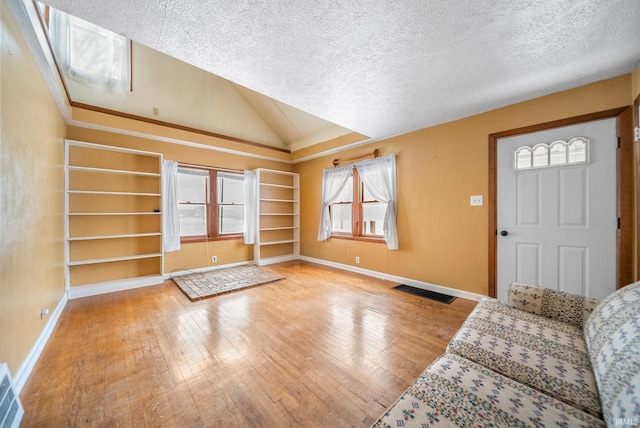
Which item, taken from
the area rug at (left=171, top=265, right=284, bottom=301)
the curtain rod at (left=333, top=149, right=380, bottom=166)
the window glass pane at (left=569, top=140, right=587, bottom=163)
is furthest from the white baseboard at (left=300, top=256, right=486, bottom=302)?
the curtain rod at (left=333, top=149, right=380, bottom=166)

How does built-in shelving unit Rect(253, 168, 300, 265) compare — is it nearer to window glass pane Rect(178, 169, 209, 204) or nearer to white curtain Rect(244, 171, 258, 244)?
white curtain Rect(244, 171, 258, 244)

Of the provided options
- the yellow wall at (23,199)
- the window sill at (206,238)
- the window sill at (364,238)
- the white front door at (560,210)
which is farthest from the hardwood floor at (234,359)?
the window sill at (206,238)

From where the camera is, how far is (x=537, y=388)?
1.04 meters

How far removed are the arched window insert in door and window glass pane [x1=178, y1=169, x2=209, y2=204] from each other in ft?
16.1

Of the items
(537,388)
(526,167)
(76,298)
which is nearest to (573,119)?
(526,167)

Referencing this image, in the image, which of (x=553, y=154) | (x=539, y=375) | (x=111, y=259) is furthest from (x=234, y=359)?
(x=553, y=154)

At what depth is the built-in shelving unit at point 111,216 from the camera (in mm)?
3160

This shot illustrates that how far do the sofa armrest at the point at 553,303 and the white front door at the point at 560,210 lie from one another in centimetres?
112

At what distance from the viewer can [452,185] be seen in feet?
10.4

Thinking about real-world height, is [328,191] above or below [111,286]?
above

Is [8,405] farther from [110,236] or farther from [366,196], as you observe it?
[366,196]

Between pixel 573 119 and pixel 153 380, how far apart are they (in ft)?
14.4

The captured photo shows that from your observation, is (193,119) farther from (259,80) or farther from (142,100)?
(259,80)

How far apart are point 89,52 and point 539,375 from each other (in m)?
5.99
